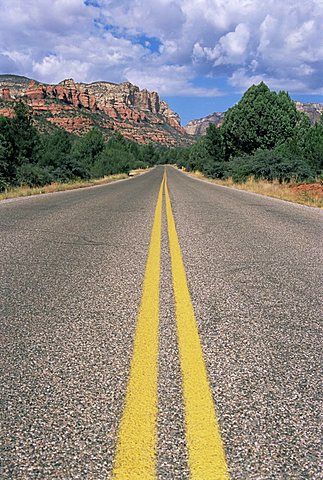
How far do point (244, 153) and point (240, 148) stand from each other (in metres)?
2.39

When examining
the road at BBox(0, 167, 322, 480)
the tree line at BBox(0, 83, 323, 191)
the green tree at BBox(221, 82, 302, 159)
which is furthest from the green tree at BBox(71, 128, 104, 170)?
the road at BBox(0, 167, 322, 480)

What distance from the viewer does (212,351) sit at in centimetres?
217

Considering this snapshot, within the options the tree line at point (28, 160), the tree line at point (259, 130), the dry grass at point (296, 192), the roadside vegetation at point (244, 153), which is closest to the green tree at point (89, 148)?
the roadside vegetation at point (244, 153)

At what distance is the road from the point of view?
4.41 feet

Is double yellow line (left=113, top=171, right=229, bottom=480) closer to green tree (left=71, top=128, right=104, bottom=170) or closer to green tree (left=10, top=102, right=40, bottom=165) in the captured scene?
green tree (left=10, top=102, right=40, bottom=165)

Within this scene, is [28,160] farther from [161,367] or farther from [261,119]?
[161,367]

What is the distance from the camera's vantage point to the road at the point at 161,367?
134 cm

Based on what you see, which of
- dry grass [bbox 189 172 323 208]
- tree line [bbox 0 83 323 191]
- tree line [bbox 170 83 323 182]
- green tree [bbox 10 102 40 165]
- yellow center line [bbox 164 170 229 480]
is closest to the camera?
yellow center line [bbox 164 170 229 480]

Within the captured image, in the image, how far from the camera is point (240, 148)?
37250 mm

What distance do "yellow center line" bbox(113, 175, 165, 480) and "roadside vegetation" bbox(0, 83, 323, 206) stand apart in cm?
1211

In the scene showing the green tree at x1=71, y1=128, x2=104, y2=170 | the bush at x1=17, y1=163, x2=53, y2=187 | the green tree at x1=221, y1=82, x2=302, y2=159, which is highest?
the green tree at x1=221, y1=82, x2=302, y2=159

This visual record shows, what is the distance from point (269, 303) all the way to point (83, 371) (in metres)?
1.72

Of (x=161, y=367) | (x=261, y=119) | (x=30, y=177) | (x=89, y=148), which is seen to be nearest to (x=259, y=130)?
(x=261, y=119)

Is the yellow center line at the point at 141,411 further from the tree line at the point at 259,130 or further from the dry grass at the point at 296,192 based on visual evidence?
the tree line at the point at 259,130
